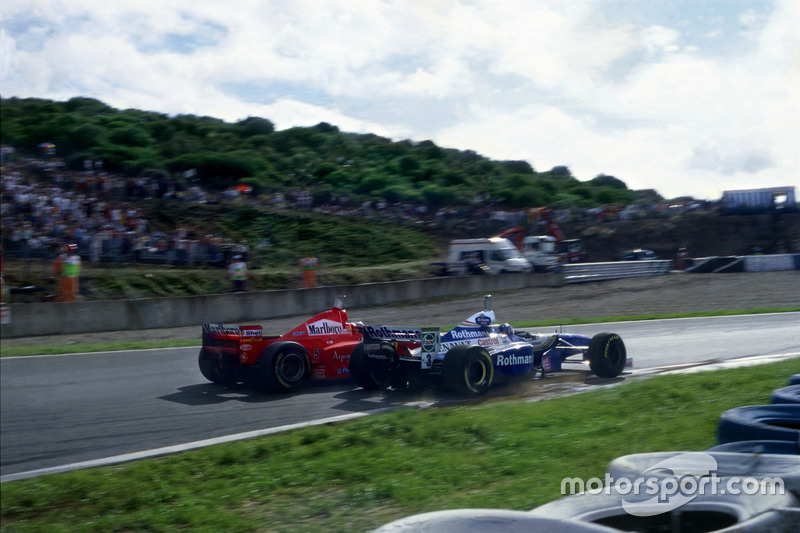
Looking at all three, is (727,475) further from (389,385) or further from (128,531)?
(389,385)

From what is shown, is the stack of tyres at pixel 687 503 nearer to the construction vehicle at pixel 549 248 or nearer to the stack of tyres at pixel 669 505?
the stack of tyres at pixel 669 505

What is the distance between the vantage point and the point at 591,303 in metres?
23.3

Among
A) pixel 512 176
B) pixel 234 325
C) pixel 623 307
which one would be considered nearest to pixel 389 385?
pixel 234 325

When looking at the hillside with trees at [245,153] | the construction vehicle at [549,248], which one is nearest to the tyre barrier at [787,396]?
the hillside with trees at [245,153]

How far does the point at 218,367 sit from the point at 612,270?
22194 mm

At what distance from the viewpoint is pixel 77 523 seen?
4512 millimetres

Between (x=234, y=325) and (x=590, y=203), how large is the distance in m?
20.0

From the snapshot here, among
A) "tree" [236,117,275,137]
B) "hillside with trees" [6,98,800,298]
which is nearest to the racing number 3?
"hillside with trees" [6,98,800,298]

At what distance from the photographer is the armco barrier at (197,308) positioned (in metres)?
5.62

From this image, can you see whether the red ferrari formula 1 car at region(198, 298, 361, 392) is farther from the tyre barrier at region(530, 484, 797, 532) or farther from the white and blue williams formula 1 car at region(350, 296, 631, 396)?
the tyre barrier at region(530, 484, 797, 532)

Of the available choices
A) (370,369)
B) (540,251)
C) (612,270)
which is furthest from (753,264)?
(370,369)

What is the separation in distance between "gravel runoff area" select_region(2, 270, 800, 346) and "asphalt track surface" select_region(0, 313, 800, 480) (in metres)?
0.31

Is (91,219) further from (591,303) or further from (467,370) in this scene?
(591,303)

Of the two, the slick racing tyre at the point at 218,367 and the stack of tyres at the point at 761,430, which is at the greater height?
the slick racing tyre at the point at 218,367
